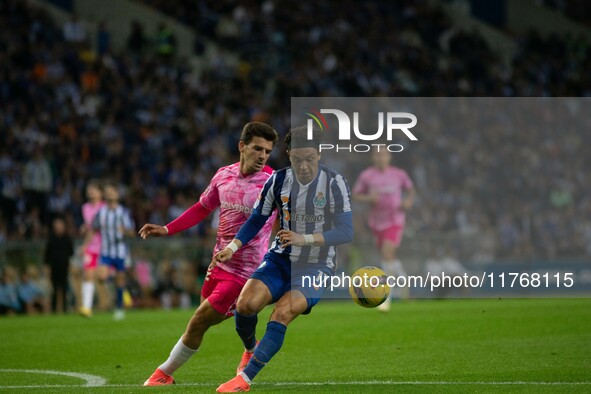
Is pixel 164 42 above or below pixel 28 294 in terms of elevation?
above

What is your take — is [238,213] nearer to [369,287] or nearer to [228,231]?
[228,231]

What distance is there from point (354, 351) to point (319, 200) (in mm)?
3562

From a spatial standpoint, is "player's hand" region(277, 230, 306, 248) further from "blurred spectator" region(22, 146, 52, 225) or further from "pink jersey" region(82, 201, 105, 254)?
"blurred spectator" region(22, 146, 52, 225)

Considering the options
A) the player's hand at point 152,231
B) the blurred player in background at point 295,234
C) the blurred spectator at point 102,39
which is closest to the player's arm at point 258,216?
the blurred player in background at point 295,234

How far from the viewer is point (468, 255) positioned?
23094 millimetres

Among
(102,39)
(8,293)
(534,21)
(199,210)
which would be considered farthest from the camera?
(534,21)

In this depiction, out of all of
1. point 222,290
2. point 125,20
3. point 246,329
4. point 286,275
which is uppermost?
point 125,20

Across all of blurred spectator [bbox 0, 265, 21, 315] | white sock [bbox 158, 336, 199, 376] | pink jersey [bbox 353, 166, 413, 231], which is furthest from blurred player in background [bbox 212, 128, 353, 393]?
blurred spectator [bbox 0, 265, 21, 315]

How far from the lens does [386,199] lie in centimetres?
Answer: 1712

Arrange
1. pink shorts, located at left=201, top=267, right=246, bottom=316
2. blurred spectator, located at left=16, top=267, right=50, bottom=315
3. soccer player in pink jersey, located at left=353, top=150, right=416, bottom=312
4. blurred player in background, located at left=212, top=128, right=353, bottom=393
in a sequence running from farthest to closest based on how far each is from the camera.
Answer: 1. blurred spectator, located at left=16, top=267, right=50, bottom=315
2. soccer player in pink jersey, located at left=353, top=150, right=416, bottom=312
3. pink shorts, located at left=201, top=267, right=246, bottom=316
4. blurred player in background, located at left=212, top=128, right=353, bottom=393

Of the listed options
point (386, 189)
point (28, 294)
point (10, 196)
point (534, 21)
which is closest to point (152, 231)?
point (386, 189)

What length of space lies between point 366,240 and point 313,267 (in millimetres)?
14370

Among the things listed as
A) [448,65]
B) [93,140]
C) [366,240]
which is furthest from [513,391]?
→ [448,65]

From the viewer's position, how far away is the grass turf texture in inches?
356
